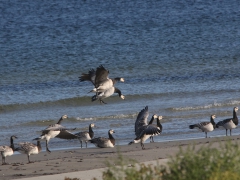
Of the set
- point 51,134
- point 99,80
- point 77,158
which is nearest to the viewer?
point 77,158

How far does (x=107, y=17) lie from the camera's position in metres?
40.6

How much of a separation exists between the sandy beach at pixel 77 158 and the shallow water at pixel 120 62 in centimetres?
92

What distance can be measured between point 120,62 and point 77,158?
1572 centimetres

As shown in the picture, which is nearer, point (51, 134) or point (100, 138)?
point (51, 134)

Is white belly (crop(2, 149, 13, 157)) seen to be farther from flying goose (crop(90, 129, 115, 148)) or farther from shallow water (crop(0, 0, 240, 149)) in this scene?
flying goose (crop(90, 129, 115, 148))

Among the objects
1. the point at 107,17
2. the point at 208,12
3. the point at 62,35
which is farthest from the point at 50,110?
the point at 208,12

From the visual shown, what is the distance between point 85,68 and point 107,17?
12925 mm

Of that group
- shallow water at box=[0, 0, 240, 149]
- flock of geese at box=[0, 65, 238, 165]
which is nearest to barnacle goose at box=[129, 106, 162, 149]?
flock of geese at box=[0, 65, 238, 165]

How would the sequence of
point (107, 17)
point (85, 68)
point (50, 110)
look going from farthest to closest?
point (107, 17) < point (85, 68) < point (50, 110)

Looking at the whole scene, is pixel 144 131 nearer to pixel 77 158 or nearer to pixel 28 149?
pixel 77 158

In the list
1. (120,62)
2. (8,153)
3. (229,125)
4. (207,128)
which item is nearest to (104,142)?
(8,153)

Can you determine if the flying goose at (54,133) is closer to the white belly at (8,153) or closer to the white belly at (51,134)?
the white belly at (51,134)

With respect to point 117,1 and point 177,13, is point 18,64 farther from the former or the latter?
point 117,1

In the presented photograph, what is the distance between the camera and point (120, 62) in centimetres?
2894
